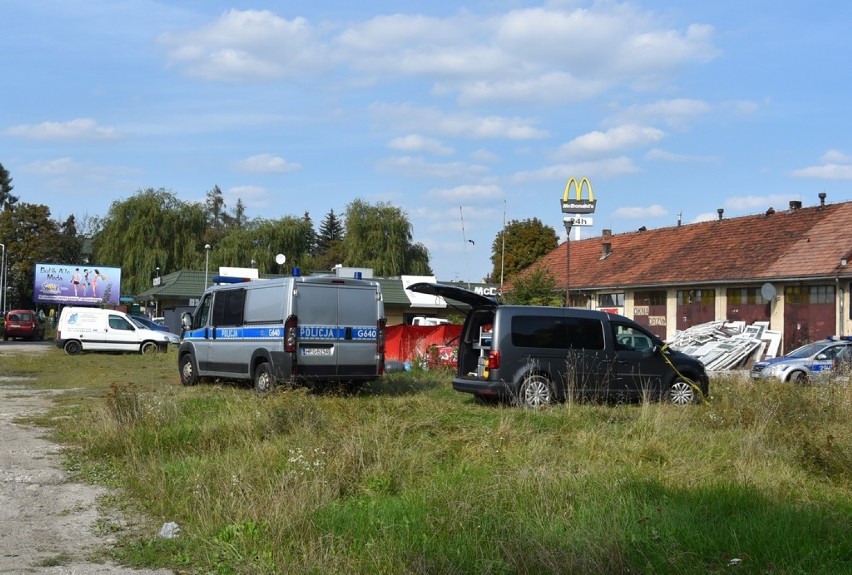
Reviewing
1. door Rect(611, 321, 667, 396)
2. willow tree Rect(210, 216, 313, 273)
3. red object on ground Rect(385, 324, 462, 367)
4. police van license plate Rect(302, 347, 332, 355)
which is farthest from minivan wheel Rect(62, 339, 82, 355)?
willow tree Rect(210, 216, 313, 273)

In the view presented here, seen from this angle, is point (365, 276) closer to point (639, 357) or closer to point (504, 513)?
point (639, 357)

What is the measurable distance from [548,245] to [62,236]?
54.1 metres

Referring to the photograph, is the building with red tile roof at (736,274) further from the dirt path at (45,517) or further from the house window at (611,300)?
the dirt path at (45,517)

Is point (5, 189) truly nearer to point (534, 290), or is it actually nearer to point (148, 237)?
point (148, 237)

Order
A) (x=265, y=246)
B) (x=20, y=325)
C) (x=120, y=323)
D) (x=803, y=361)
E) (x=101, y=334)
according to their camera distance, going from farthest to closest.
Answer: (x=265, y=246), (x=20, y=325), (x=120, y=323), (x=101, y=334), (x=803, y=361)

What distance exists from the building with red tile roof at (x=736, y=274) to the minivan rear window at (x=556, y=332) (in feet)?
69.8

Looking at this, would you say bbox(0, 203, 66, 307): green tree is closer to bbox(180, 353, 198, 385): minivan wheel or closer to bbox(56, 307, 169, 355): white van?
bbox(56, 307, 169, 355): white van

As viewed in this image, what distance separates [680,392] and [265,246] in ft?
194

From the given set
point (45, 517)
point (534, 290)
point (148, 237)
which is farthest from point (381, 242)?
point (45, 517)

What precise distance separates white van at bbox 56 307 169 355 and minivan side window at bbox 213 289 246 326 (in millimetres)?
18129

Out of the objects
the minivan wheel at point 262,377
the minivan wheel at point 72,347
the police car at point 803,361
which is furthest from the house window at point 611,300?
the minivan wheel at point 262,377

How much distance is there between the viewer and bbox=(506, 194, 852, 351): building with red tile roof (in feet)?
113

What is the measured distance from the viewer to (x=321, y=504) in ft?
24.2

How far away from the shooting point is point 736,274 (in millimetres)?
38094
